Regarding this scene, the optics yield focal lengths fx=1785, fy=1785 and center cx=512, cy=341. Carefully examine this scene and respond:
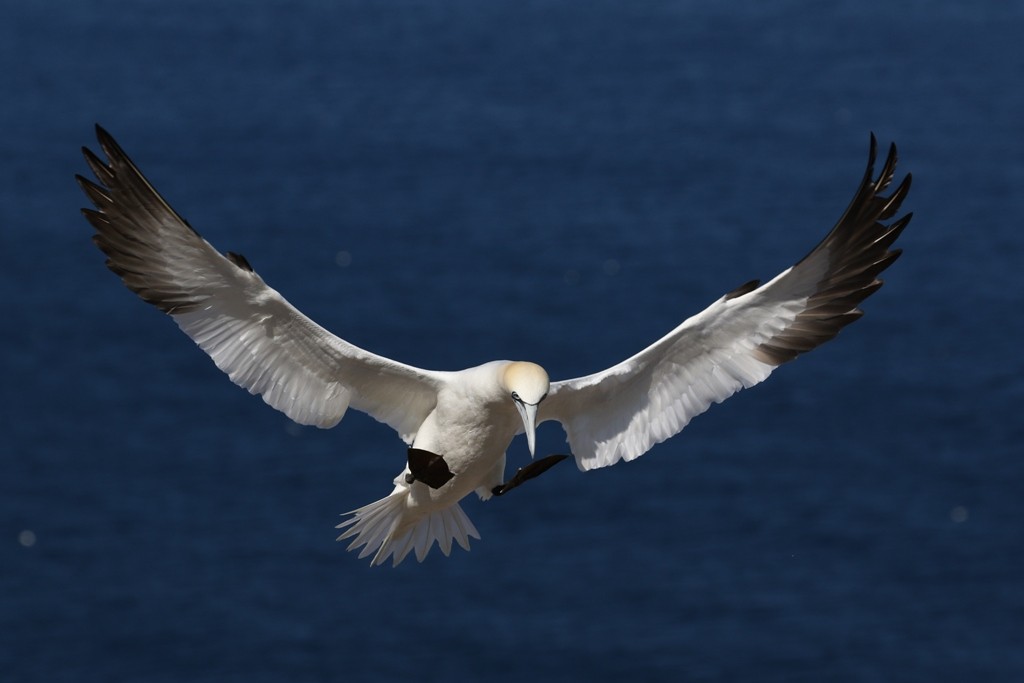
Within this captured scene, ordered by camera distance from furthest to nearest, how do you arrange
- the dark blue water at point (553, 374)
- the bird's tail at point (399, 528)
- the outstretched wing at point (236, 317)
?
the dark blue water at point (553, 374) < the bird's tail at point (399, 528) < the outstretched wing at point (236, 317)

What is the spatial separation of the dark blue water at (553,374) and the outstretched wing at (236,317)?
30308 mm

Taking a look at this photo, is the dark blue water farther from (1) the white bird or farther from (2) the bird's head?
(2) the bird's head

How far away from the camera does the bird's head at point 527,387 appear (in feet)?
36.9

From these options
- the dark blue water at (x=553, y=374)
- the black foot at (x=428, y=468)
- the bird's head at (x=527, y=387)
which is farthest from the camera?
the dark blue water at (x=553, y=374)

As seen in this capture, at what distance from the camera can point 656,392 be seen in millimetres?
12555

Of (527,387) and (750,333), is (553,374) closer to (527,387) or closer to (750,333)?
(750,333)

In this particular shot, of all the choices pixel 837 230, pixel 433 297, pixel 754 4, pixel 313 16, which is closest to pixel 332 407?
pixel 837 230

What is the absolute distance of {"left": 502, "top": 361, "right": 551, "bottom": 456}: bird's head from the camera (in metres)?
11.2

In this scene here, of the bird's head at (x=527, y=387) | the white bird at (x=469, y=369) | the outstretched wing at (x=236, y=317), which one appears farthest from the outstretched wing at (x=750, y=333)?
the outstretched wing at (x=236, y=317)

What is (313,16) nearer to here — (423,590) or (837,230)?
(423,590)

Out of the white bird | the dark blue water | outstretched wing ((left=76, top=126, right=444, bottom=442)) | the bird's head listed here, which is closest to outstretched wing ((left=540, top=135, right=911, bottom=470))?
the white bird

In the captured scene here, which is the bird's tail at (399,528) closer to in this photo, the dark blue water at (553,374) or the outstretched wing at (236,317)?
the outstretched wing at (236,317)

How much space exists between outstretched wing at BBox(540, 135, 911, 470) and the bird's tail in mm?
1222

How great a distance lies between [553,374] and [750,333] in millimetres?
32064
